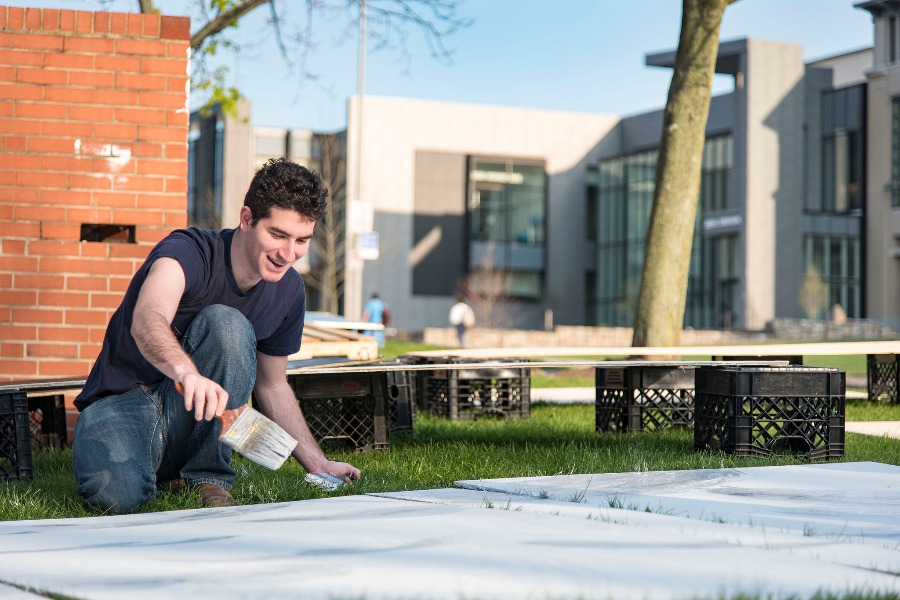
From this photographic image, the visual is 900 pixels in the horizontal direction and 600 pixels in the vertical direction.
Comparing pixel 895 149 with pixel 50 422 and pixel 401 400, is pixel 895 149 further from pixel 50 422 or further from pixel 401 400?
pixel 50 422

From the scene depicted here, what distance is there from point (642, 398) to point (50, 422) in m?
4.02

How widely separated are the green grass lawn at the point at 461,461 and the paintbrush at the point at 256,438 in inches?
26.5

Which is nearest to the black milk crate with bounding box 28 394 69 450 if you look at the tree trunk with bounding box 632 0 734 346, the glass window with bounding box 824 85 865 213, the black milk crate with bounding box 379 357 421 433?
the black milk crate with bounding box 379 357 421 433

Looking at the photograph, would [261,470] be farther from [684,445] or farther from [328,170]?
[328,170]

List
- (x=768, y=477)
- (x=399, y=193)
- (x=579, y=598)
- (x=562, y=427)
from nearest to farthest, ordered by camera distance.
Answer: (x=579, y=598) < (x=768, y=477) < (x=562, y=427) < (x=399, y=193)

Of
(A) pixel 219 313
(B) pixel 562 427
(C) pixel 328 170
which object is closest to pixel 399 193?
(C) pixel 328 170

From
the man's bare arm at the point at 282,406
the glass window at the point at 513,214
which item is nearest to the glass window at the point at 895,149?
the glass window at the point at 513,214

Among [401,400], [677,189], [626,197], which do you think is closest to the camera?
[401,400]

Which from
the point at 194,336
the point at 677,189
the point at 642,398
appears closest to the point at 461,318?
the point at 677,189

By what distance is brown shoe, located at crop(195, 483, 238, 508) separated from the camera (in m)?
4.58

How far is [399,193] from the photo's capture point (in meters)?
60.2

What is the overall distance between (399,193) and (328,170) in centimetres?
762

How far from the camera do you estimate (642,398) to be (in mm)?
8234

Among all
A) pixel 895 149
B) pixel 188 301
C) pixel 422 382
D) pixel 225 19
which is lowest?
pixel 422 382
